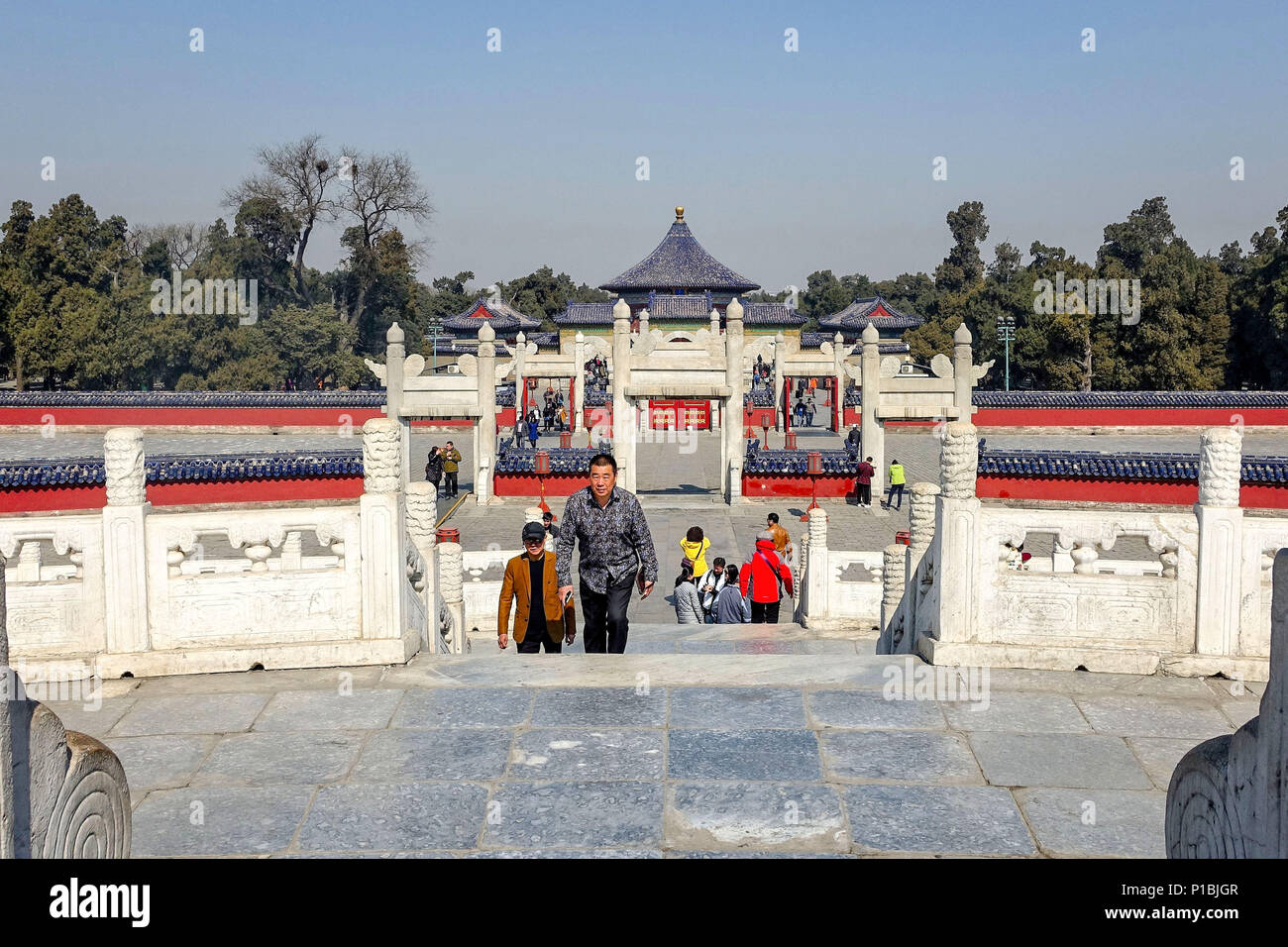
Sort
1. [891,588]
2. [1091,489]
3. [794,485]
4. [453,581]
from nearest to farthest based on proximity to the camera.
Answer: [453,581] < [891,588] < [1091,489] < [794,485]

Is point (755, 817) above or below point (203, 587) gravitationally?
below

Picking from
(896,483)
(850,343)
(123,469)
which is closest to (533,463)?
(896,483)

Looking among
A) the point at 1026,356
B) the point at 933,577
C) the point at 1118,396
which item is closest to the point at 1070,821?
the point at 933,577

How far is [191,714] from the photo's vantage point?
5.61 meters

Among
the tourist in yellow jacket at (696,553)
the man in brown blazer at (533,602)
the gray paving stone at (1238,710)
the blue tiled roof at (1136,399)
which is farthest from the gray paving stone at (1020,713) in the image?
the blue tiled roof at (1136,399)

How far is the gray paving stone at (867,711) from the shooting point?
5.33 metres

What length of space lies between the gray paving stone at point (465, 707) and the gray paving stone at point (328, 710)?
0.28ft

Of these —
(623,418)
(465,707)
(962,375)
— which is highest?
(962,375)

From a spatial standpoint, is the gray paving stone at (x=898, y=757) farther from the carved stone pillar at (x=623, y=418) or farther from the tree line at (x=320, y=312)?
the tree line at (x=320, y=312)

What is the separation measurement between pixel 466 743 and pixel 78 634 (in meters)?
2.49

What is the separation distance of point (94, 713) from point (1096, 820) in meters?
4.47

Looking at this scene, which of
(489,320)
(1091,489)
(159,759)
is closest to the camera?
(159,759)

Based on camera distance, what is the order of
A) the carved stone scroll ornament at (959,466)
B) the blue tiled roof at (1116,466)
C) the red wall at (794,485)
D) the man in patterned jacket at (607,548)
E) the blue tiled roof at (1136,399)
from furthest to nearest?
the blue tiled roof at (1136,399) < the red wall at (794,485) < the blue tiled roof at (1116,466) < the man in patterned jacket at (607,548) < the carved stone scroll ornament at (959,466)

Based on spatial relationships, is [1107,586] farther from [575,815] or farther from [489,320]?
[489,320]
